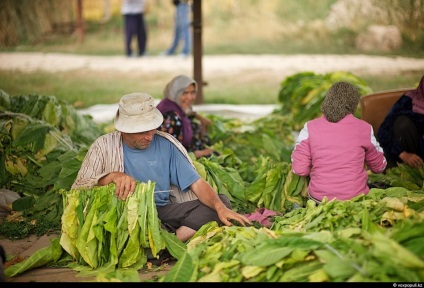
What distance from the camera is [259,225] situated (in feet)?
14.4

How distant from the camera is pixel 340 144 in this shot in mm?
4492

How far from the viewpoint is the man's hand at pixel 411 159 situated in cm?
568

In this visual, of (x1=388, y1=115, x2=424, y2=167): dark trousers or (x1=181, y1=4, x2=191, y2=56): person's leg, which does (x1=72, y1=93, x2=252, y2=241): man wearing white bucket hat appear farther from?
(x1=181, y1=4, x2=191, y2=56): person's leg

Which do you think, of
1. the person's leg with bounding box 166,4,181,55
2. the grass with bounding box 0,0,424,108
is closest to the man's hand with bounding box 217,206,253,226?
the grass with bounding box 0,0,424,108

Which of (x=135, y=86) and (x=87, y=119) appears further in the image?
(x=135, y=86)

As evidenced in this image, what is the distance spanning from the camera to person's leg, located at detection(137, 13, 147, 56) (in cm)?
1510

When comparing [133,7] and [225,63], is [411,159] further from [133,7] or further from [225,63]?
[133,7]

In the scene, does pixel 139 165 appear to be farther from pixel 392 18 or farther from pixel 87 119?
pixel 392 18

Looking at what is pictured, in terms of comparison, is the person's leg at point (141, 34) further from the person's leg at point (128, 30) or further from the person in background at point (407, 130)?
the person in background at point (407, 130)

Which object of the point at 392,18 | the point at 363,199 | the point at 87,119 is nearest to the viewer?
the point at 363,199

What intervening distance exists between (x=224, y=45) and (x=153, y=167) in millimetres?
12965

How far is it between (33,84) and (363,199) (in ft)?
32.0

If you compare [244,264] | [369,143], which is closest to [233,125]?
[369,143]

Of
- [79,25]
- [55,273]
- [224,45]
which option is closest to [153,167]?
[55,273]
